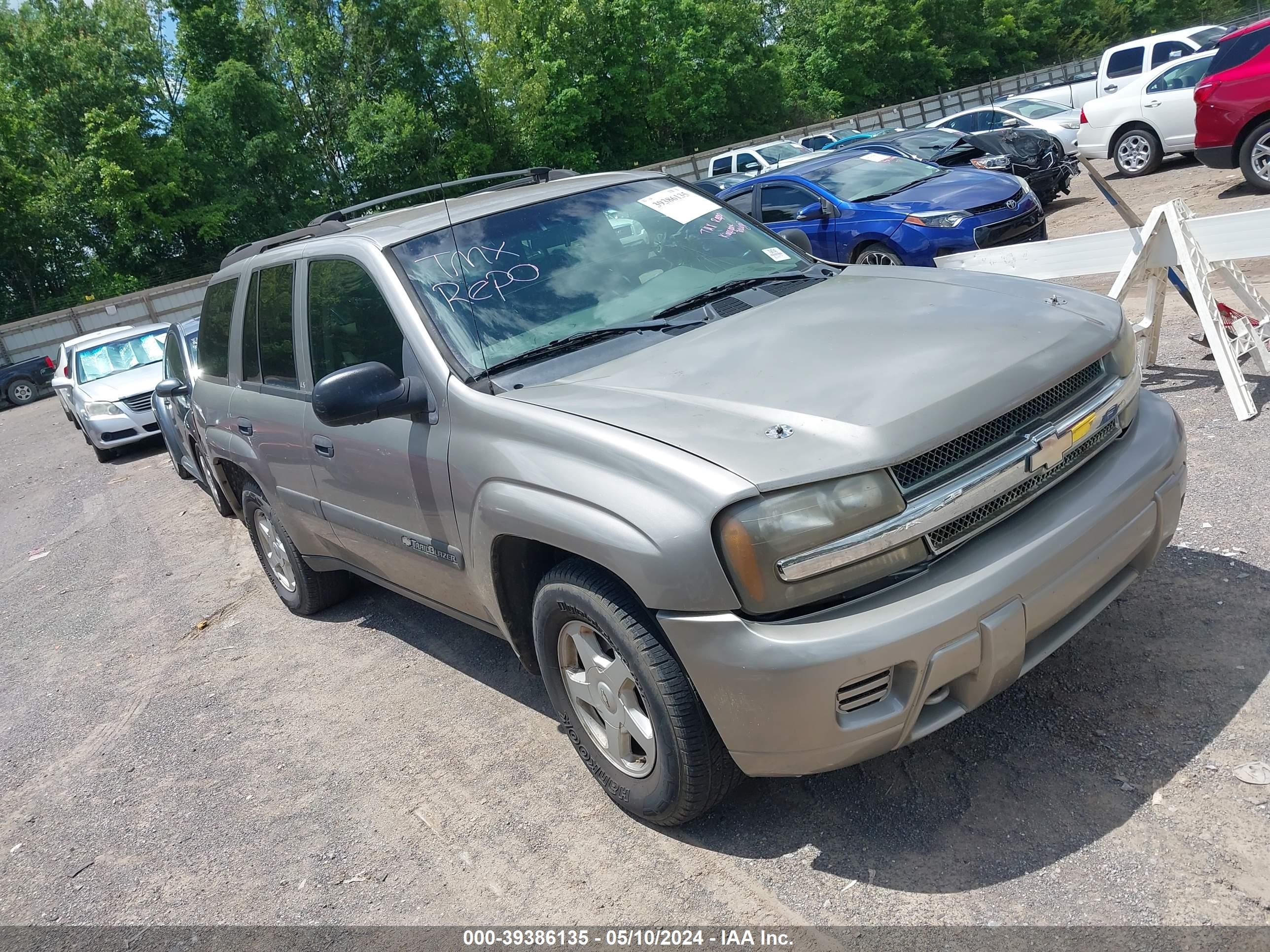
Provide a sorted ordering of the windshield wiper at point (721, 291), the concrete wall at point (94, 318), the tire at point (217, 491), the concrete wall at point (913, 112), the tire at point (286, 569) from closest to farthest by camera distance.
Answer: the windshield wiper at point (721, 291) → the tire at point (286, 569) → the tire at point (217, 491) → the concrete wall at point (94, 318) → the concrete wall at point (913, 112)

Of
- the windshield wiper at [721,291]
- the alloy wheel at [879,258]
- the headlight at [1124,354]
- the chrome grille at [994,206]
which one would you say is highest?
the windshield wiper at [721,291]

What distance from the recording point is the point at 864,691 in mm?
2564

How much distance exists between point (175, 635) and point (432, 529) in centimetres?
323

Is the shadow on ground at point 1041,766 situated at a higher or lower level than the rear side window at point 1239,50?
lower

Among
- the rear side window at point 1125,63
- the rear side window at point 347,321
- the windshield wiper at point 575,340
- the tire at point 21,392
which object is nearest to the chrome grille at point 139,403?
the rear side window at point 347,321

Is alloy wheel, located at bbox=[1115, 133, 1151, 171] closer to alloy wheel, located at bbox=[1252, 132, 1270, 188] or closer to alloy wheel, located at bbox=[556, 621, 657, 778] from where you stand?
alloy wheel, located at bbox=[1252, 132, 1270, 188]

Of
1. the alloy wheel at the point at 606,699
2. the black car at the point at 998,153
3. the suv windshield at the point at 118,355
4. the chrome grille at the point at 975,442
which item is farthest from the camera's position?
the black car at the point at 998,153

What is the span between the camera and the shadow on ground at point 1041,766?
9.39 ft

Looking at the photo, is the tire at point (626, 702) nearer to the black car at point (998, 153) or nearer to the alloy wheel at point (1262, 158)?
the alloy wheel at point (1262, 158)

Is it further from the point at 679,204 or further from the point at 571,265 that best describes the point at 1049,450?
the point at 679,204

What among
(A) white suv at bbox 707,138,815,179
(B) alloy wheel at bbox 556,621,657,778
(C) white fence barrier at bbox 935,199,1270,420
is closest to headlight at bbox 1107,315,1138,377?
(B) alloy wheel at bbox 556,621,657,778

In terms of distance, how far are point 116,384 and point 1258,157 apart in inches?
546

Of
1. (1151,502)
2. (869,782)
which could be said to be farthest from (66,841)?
(1151,502)

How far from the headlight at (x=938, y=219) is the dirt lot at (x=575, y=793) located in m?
4.50
